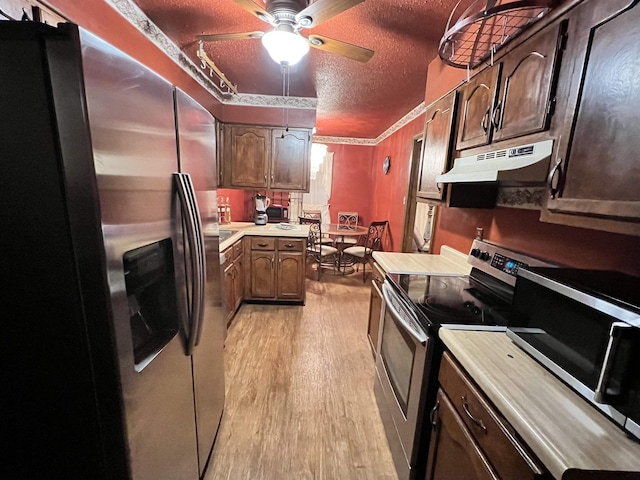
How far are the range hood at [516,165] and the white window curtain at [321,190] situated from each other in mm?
5353

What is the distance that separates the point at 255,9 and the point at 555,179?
1.63 m

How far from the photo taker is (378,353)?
1.96 meters

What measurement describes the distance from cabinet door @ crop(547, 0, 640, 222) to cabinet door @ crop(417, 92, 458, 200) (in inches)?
33.3

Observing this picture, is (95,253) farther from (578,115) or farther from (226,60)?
(226,60)

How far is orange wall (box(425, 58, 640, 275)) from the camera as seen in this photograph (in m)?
1.09

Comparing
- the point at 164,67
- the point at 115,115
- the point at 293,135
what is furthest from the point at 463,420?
the point at 293,135

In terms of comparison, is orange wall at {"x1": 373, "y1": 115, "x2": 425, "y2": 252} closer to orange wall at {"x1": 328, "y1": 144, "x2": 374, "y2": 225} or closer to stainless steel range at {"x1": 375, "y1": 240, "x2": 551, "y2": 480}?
orange wall at {"x1": 328, "y1": 144, "x2": 374, "y2": 225}

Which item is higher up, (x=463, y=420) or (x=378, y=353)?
(x=463, y=420)

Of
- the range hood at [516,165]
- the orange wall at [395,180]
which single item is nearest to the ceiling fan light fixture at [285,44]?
the range hood at [516,165]

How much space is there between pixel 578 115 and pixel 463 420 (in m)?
1.09

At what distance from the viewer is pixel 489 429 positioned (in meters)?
0.83

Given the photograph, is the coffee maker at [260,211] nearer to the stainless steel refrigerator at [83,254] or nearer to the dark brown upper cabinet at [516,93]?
the dark brown upper cabinet at [516,93]

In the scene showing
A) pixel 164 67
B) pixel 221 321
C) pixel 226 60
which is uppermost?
pixel 226 60

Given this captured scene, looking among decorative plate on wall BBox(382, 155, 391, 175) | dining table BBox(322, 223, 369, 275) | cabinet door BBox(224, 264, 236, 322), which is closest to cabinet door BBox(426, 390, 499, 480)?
cabinet door BBox(224, 264, 236, 322)
